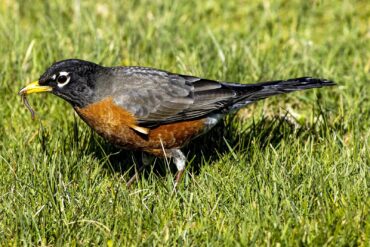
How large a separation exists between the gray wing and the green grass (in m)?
0.36

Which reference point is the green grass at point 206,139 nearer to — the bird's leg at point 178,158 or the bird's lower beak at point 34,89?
the bird's leg at point 178,158

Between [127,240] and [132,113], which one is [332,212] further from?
[132,113]

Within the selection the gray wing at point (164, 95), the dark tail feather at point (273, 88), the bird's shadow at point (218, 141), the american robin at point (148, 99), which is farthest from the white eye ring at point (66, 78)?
the dark tail feather at point (273, 88)

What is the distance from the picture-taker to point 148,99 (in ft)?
17.3

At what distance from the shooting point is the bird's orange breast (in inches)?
200

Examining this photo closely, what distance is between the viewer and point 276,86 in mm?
5395

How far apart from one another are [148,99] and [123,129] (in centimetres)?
33

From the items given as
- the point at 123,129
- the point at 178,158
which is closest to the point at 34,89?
the point at 123,129

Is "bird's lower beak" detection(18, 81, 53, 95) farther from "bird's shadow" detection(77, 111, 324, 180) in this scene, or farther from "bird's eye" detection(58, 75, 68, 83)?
"bird's shadow" detection(77, 111, 324, 180)

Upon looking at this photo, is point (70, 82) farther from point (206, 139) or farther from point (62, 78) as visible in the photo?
point (206, 139)

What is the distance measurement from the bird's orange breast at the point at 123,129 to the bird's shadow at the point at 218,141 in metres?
0.22

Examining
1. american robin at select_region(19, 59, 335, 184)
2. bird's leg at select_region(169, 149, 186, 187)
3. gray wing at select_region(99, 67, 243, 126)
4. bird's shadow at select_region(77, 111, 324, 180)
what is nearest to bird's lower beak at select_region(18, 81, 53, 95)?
american robin at select_region(19, 59, 335, 184)

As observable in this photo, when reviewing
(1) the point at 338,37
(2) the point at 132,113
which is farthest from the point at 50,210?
(1) the point at 338,37

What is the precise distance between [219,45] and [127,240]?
3156 millimetres
